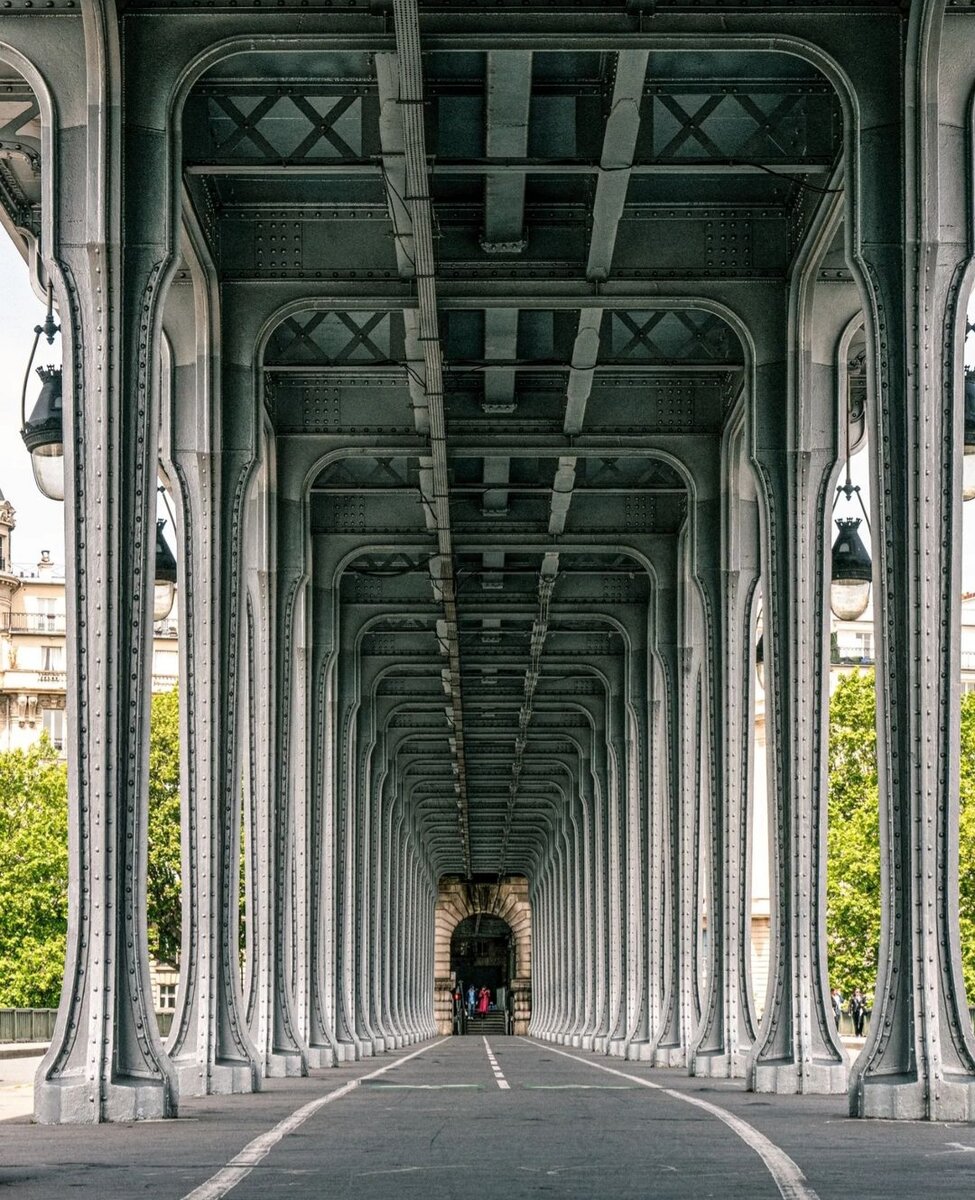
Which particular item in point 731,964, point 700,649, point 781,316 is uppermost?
point 781,316

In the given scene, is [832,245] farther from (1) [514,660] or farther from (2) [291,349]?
(1) [514,660]

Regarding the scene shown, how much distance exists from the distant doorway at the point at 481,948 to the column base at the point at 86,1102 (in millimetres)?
121777

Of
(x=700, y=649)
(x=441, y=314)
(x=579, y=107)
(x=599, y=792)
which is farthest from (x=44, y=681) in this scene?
(x=579, y=107)

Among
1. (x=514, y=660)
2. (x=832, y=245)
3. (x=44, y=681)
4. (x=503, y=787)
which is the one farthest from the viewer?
(x=44, y=681)

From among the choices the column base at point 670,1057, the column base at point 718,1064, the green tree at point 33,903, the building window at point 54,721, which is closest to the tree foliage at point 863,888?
the column base at point 670,1057

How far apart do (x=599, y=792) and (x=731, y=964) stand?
89.9 ft

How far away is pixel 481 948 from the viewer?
456 feet

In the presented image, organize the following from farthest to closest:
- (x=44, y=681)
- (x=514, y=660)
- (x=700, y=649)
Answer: (x=44, y=681) < (x=514, y=660) < (x=700, y=649)

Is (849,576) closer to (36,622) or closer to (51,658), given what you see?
(51,658)

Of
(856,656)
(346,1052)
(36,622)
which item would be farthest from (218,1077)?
(36,622)

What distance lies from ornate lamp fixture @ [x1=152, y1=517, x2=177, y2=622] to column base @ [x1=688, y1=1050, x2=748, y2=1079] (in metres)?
10.3

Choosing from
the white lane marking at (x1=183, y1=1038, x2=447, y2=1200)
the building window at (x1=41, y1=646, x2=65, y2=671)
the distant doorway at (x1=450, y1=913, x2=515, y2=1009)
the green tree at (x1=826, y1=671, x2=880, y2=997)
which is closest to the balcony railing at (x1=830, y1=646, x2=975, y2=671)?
the distant doorway at (x1=450, y1=913, x2=515, y2=1009)

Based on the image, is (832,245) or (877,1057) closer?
(877,1057)

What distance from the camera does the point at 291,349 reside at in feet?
93.1
